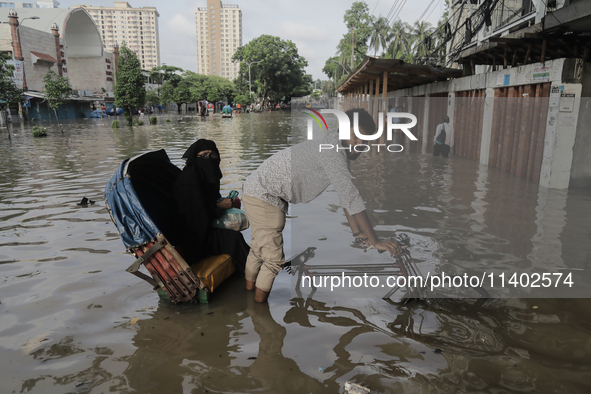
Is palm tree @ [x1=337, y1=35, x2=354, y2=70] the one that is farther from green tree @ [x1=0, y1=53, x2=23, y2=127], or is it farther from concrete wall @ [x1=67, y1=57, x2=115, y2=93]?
green tree @ [x1=0, y1=53, x2=23, y2=127]

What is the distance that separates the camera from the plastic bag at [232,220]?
13.5ft

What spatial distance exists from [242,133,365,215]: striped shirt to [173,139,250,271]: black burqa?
70 cm

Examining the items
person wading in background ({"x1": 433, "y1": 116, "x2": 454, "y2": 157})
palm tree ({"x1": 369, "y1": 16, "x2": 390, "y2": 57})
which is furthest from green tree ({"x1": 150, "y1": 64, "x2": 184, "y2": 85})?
person wading in background ({"x1": 433, "y1": 116, "x2": 454, "y2": 157})

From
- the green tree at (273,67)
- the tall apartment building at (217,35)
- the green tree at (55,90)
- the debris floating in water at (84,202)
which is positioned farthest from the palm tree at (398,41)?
the tall apartment building at (217,35)

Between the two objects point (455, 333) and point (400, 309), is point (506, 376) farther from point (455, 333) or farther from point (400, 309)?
point (400, 309)

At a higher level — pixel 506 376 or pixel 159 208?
pixel 159 208

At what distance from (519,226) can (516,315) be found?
2.68m

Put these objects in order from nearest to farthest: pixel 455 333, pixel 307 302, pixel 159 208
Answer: pixel 455 333 < pixel 307 302 < pixel 159 208

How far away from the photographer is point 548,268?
13.9 feet

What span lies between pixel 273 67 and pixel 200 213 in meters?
64.3

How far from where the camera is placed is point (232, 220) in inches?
162

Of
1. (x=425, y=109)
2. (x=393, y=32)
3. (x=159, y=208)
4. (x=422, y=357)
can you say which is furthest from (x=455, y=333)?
(x=393, y=32)

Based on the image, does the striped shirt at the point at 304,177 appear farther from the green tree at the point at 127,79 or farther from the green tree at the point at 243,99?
the green tree at the point at 243,99

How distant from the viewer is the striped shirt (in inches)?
123
